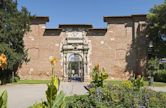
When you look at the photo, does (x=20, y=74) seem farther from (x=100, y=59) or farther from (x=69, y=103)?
(x=69, y=103)

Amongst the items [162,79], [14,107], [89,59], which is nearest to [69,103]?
[14,107]

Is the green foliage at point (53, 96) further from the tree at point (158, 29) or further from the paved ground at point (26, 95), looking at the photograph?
the tree at point (158, 29)

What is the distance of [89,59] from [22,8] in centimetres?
1041

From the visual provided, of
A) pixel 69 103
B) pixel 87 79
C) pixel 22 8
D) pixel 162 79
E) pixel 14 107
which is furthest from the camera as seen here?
pixel 87 79

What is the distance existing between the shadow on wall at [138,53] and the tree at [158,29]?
2.85ft

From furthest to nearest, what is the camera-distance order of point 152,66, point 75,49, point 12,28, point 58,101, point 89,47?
point 89,47 < point 75,49 < point 152,66 < point 12,28 < point 58,101

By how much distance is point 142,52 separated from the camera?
Result: 3709 cm

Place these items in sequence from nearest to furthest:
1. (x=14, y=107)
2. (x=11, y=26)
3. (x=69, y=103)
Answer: (x=69, y=103) < (x=14, y=107) < (x=11, y=26)

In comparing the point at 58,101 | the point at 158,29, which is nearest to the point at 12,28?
the point at 158,29

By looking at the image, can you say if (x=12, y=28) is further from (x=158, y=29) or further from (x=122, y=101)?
(x=122, y=101)

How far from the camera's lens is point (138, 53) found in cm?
3709

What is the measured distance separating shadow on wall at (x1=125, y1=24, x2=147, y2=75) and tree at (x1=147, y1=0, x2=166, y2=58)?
0.87 m

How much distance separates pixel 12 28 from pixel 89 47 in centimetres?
1130

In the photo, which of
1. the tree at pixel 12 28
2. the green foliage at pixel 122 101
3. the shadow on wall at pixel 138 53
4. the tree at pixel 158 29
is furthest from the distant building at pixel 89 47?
the green foliage at pixel 122 101
